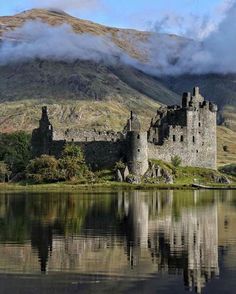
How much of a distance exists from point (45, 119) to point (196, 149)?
2602 cm

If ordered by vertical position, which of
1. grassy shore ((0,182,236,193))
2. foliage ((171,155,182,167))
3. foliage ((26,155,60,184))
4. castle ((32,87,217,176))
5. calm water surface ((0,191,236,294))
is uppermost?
castle ((32,87,217,176))

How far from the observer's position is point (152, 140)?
129 metres

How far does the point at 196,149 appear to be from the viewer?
132 metres

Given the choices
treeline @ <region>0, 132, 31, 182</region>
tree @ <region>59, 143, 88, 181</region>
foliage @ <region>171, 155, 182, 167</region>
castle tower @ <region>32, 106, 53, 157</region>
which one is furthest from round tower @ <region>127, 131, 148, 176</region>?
treeline @ <region>0, 132, 31, 182</region>

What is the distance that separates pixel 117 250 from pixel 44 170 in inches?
→ 2964

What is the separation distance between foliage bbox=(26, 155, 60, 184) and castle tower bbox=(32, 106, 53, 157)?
9393mm

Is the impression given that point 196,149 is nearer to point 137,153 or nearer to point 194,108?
point 194,108

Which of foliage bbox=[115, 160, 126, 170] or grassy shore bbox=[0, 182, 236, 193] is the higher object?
foliage bbox=[115, 160, 126, 170]

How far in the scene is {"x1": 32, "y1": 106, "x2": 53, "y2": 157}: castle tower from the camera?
125 metres

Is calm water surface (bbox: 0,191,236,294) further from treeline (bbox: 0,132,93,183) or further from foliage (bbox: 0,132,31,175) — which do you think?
foliage (bbox: 0,132,31,175)

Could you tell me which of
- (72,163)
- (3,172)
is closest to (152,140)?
(72,163)

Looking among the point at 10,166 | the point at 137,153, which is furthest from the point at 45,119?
the point at 137,153

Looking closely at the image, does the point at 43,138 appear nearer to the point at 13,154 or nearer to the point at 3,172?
the point at 3,172

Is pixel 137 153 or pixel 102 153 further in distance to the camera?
pixel 102 153
